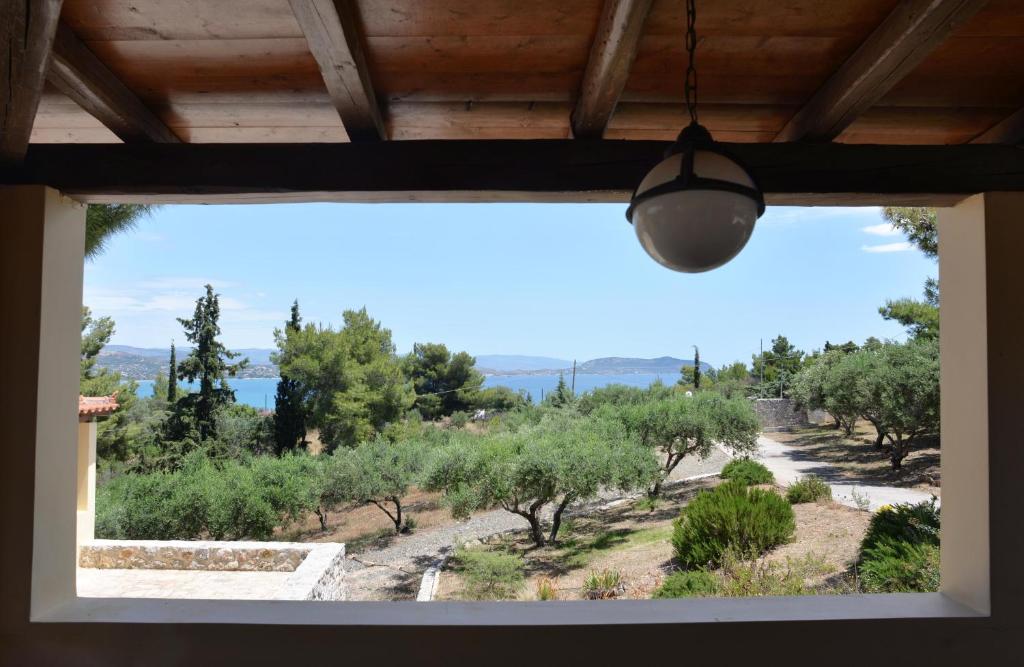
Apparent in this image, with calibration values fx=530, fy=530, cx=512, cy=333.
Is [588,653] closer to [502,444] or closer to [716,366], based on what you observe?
[502,444]

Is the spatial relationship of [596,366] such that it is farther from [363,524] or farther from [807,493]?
[807,493]

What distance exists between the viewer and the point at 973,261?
1.47 meters

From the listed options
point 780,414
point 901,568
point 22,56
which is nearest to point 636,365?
point 780,414

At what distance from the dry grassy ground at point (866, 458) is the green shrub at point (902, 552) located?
3.19m

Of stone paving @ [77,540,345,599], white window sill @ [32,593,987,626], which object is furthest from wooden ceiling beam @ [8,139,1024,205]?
stone paving @ [77,540,345,599]

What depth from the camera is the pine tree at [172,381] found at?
13.1m

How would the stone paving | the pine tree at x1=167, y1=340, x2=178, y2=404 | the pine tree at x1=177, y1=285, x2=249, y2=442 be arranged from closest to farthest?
the stone paving
the pine tree at x1=177, y1=285, x2=249, y2=442
the pine tree at x1=167, y1=340, x2=178, y2=404

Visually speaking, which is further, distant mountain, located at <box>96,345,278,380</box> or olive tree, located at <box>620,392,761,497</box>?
distant mountain, located at <box>96,345,278,380</box>

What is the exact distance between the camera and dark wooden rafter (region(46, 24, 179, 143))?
121cm

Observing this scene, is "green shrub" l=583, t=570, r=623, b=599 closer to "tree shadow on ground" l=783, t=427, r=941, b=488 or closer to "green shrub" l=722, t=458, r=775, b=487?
"green shrub" l=722, t=458, r=775, b=487

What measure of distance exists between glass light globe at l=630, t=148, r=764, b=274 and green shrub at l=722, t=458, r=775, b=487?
25.2ft

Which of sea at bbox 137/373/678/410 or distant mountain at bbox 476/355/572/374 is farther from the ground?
distant mountain at bbox 476/355/572/374

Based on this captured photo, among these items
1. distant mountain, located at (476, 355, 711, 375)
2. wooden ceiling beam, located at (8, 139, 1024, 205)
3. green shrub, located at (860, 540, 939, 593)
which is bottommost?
green shrub, located at (860, 540, 939, 593)

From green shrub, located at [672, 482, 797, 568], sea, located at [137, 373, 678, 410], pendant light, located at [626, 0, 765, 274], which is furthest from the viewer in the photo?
sea, located at [137, 373, 678, 410]
